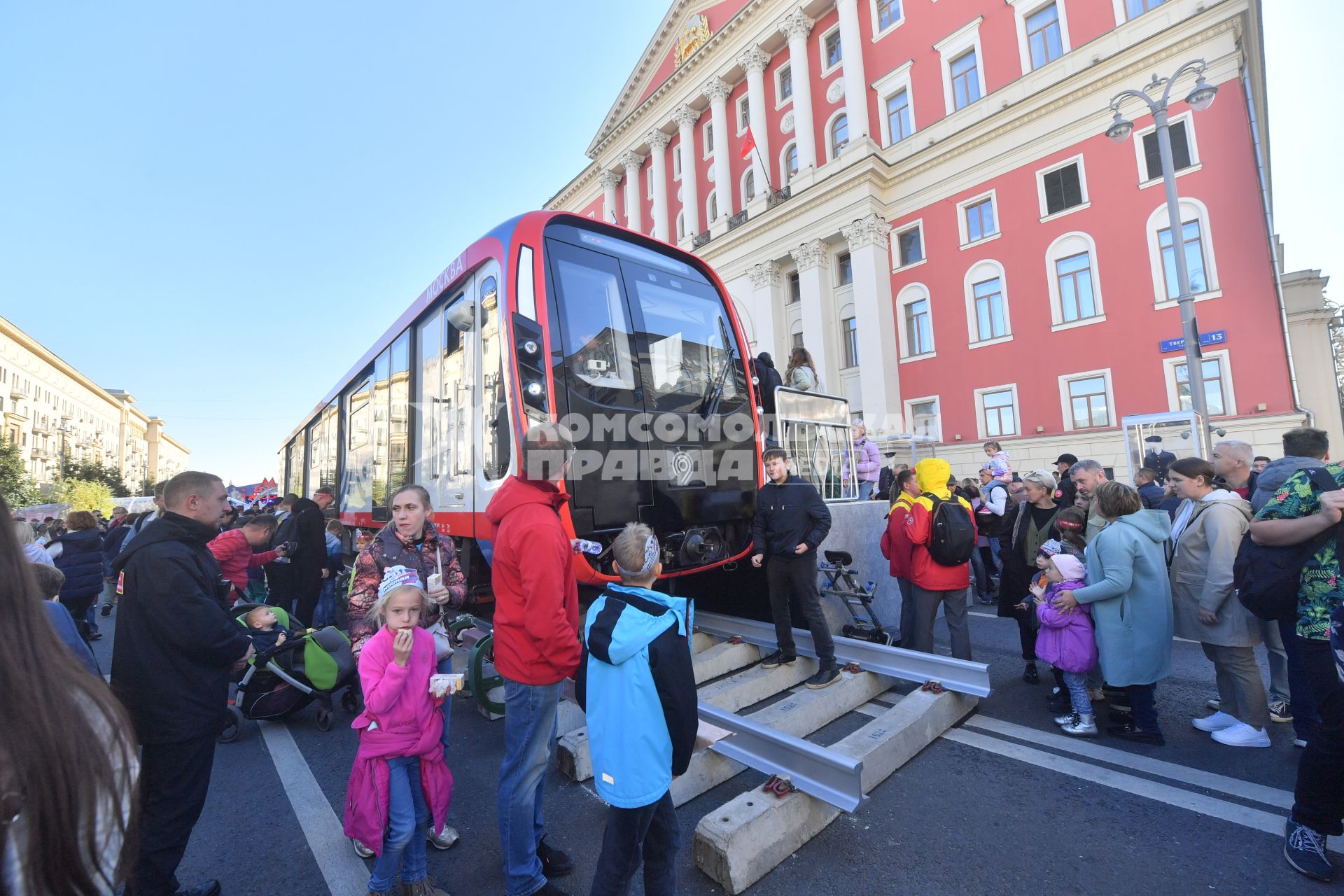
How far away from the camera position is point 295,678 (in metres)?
4.79

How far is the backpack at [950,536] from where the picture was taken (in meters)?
4.96

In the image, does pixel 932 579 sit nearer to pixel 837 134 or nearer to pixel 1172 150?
pixel 1172 150

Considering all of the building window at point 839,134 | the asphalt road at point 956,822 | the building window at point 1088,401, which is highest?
the building window at point 839,134

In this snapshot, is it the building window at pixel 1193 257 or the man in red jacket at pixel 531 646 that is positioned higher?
the building window at pixel 1193 257

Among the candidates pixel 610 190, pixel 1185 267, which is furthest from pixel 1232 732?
pixel 610 190

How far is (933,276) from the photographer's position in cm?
2247

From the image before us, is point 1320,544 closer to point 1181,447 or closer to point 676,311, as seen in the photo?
point 676,311

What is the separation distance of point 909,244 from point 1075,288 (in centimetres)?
614

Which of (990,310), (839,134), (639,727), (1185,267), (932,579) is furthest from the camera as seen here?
(839,134)

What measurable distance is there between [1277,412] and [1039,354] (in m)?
5.88

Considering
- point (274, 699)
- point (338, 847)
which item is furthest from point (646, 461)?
point (274, 699)

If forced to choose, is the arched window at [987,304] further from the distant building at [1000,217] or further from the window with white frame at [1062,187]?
the window with white frame at [1062,187]

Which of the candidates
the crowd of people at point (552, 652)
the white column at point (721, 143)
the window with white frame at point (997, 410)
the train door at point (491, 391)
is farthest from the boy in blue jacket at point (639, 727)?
the white column at point (721, 143)

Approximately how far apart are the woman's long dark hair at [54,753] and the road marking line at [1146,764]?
179 inches
